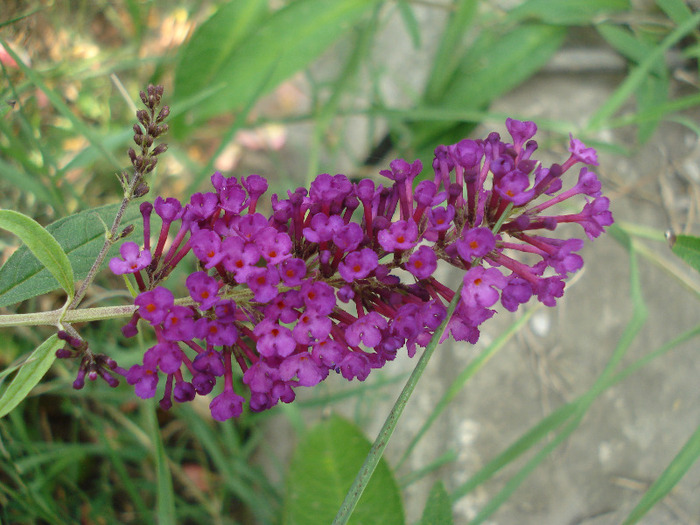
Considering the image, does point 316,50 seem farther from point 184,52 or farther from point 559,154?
point 559,154

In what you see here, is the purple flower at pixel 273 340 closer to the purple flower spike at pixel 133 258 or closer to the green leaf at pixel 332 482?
the purple flower spike at pixel 133 258

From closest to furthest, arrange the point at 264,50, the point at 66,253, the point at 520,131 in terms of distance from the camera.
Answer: the point at 520,131 < the point at 66,253 < the point at 264,50

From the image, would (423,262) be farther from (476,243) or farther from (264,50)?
(264,50)

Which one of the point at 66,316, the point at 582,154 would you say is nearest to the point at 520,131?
the point at 582,154

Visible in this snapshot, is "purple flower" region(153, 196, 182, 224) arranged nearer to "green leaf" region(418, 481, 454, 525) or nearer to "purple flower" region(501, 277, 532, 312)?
"purple flower" region(501, 277, 532, 312)

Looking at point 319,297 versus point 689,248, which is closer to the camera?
point 319,297

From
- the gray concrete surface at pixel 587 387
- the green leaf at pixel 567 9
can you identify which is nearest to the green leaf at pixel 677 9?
the green leaf at pixel 567 9

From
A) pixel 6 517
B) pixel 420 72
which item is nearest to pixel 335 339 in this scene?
pixel 6 517
